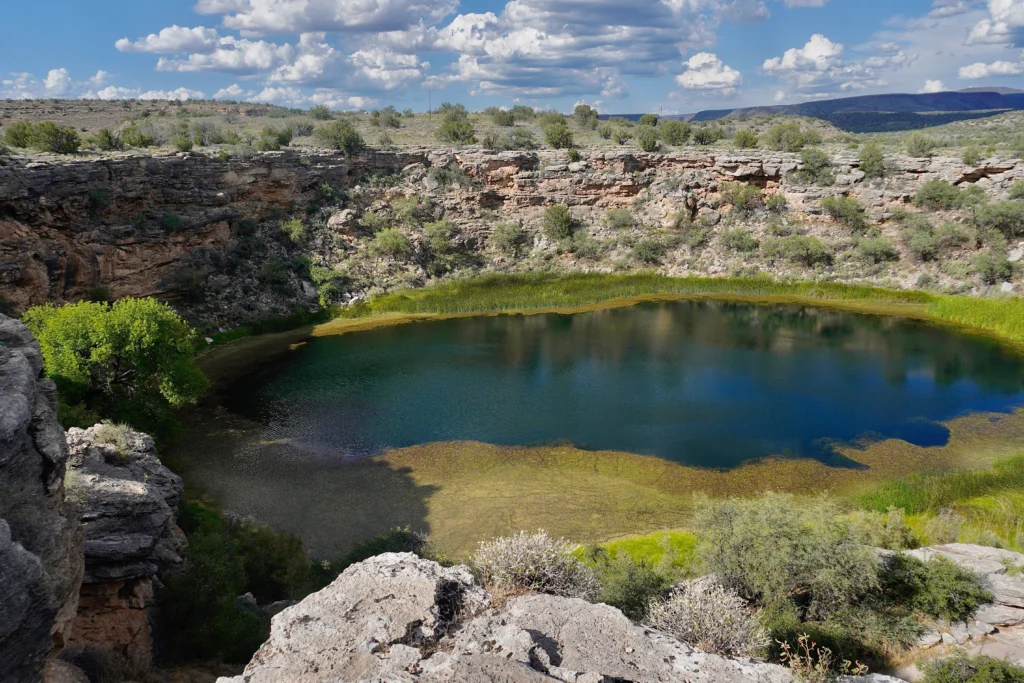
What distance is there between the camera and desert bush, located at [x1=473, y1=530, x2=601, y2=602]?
1010 cm

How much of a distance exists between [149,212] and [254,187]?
868cm

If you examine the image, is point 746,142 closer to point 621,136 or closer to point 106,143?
point 621,136

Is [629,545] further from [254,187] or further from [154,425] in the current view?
[254,187]

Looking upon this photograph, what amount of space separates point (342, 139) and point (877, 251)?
41877 mm

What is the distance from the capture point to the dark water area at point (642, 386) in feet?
81.0

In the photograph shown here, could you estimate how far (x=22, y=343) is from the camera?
10.4m

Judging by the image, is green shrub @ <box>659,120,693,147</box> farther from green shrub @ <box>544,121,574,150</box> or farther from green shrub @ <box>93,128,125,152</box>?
green shrub @ <box>93,128,125,152</box>

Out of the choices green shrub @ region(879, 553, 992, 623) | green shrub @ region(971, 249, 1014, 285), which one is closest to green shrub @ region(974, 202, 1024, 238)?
green shrub @ region(971, 249, 1014, 285)

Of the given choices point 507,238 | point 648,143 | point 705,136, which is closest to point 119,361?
point 507,238

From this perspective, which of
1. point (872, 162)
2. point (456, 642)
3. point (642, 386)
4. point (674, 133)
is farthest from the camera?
point (674, 133)

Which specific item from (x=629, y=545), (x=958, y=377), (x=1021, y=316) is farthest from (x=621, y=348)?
(x=1021, y=316)

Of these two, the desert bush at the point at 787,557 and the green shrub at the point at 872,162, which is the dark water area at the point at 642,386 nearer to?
the desert bush at the point at 787,557

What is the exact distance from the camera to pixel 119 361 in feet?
74.1

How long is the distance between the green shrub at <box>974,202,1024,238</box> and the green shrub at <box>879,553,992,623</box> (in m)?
41.3
